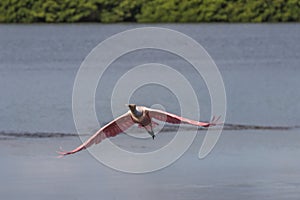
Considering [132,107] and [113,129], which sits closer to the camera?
[132,107]

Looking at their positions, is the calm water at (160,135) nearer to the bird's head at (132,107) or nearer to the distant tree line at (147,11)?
the bird's head at (132,107)

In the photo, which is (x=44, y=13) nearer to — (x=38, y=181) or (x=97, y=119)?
(x=97, y=119)

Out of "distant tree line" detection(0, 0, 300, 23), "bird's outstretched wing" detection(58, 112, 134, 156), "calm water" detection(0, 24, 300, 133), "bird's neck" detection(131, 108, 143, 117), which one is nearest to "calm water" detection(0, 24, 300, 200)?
"calm water" detection(0, 24, 300, 133)

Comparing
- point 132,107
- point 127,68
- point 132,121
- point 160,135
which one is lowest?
point 132,121

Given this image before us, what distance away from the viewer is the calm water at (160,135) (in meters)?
17.6

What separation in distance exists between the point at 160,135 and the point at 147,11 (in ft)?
152

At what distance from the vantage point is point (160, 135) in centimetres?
2231

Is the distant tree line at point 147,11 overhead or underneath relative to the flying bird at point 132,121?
overhead

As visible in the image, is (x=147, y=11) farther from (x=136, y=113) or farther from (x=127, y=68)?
(x=136, y=113)

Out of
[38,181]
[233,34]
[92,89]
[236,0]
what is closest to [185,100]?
[92,89]

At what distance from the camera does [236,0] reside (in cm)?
6800

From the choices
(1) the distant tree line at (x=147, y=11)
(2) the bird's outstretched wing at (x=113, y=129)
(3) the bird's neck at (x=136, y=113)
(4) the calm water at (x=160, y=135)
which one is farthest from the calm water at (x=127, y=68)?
(3) the bird's neck at (x=136, y=113)

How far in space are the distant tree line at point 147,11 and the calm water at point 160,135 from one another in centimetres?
1796

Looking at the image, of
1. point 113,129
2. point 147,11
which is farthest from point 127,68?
point 147,11
